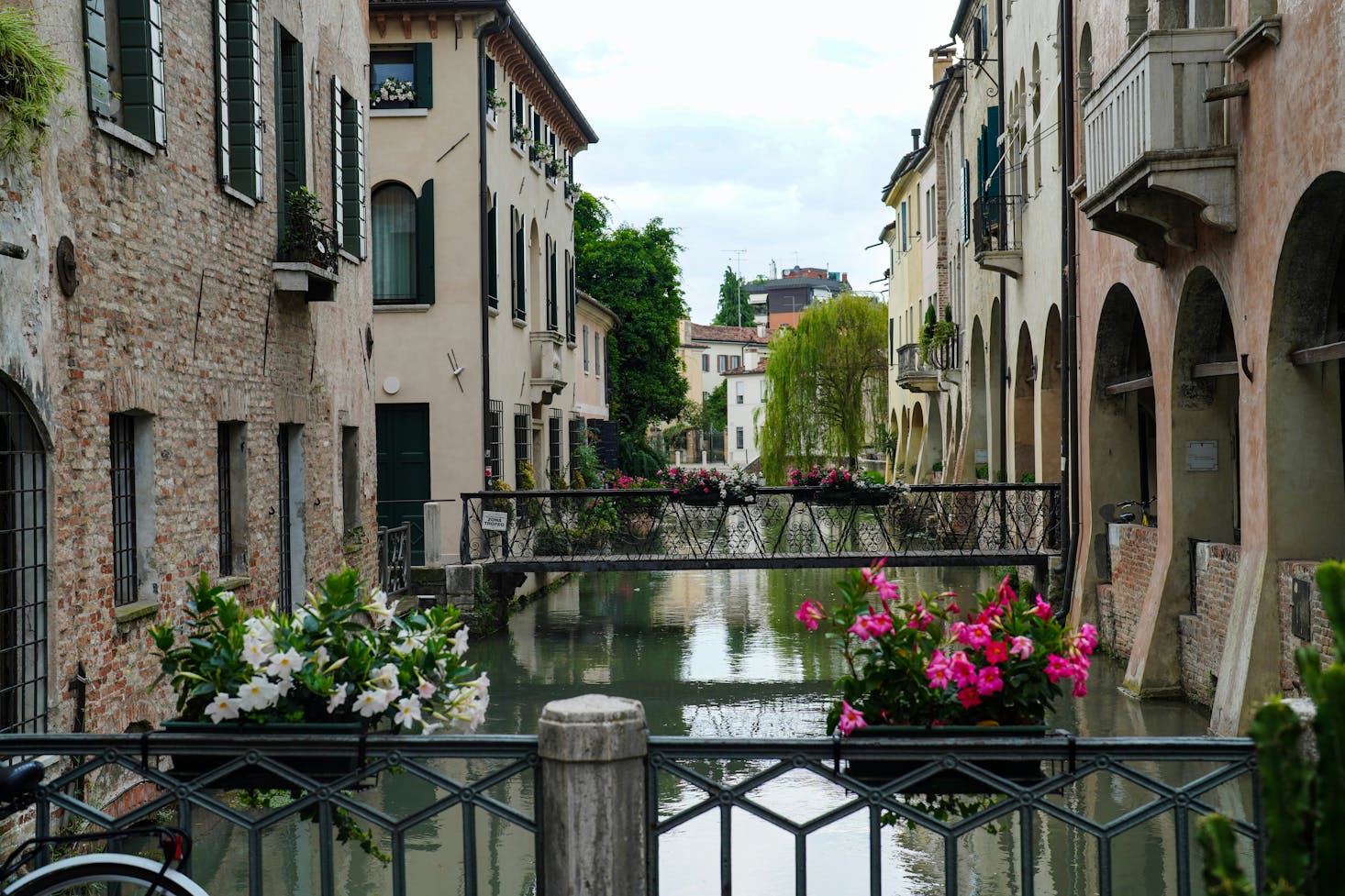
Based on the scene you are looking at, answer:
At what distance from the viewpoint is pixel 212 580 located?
406 inches

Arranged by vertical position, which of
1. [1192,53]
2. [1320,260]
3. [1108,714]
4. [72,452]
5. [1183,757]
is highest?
[1192,53]

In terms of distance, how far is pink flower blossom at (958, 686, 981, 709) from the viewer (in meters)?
4.14

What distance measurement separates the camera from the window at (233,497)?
36.7ft

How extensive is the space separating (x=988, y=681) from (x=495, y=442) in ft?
60.5

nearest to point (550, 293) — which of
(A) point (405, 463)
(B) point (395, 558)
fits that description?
(A) point (405, 463)

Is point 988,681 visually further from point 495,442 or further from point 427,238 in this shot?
point 495,442

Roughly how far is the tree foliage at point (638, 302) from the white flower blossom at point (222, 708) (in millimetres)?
34080

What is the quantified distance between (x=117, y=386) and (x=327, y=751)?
5183mm

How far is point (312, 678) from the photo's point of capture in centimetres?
429

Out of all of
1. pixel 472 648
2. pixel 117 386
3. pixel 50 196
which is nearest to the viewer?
pixel 50 196

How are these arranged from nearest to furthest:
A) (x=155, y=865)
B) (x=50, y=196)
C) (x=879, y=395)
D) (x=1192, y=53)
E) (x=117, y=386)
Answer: (x=155, y=865), (x=50, y=196), (x=117, y=386), (x=1192, y=53), (x=879, y=395)

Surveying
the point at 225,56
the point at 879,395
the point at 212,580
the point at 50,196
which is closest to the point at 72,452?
the point at 50,196

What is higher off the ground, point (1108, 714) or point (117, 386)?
point (117, 386)

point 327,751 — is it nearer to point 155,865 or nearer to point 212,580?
point 155,865
